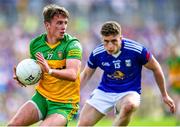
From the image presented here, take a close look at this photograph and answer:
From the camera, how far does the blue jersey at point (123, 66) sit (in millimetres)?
11578

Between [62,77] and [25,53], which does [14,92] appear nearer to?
[25,53]

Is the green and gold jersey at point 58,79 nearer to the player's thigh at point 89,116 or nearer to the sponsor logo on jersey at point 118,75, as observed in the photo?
the player's thigh at point 89,116

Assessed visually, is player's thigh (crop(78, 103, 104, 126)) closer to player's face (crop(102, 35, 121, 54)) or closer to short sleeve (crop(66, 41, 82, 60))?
player's face (crop(102, 35, 121, 54))

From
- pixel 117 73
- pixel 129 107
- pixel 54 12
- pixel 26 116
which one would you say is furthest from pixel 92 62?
pixel 26 116

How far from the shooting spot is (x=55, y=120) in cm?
1016

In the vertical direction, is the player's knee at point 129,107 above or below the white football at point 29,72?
below

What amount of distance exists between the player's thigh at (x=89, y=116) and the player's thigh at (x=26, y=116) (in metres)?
1.19

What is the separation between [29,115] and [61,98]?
0.48m

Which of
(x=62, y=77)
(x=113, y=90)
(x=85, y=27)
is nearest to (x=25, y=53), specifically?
(x=85, y=27)

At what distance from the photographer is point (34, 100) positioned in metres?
10.5

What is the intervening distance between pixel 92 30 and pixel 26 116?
47.0ft

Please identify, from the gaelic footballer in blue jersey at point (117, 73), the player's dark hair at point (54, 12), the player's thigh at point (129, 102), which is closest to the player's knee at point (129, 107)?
the player's thigh at point (129, 102)

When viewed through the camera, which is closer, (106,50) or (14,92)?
(106,50)

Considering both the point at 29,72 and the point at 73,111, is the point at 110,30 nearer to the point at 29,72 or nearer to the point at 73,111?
the point at 73,111
